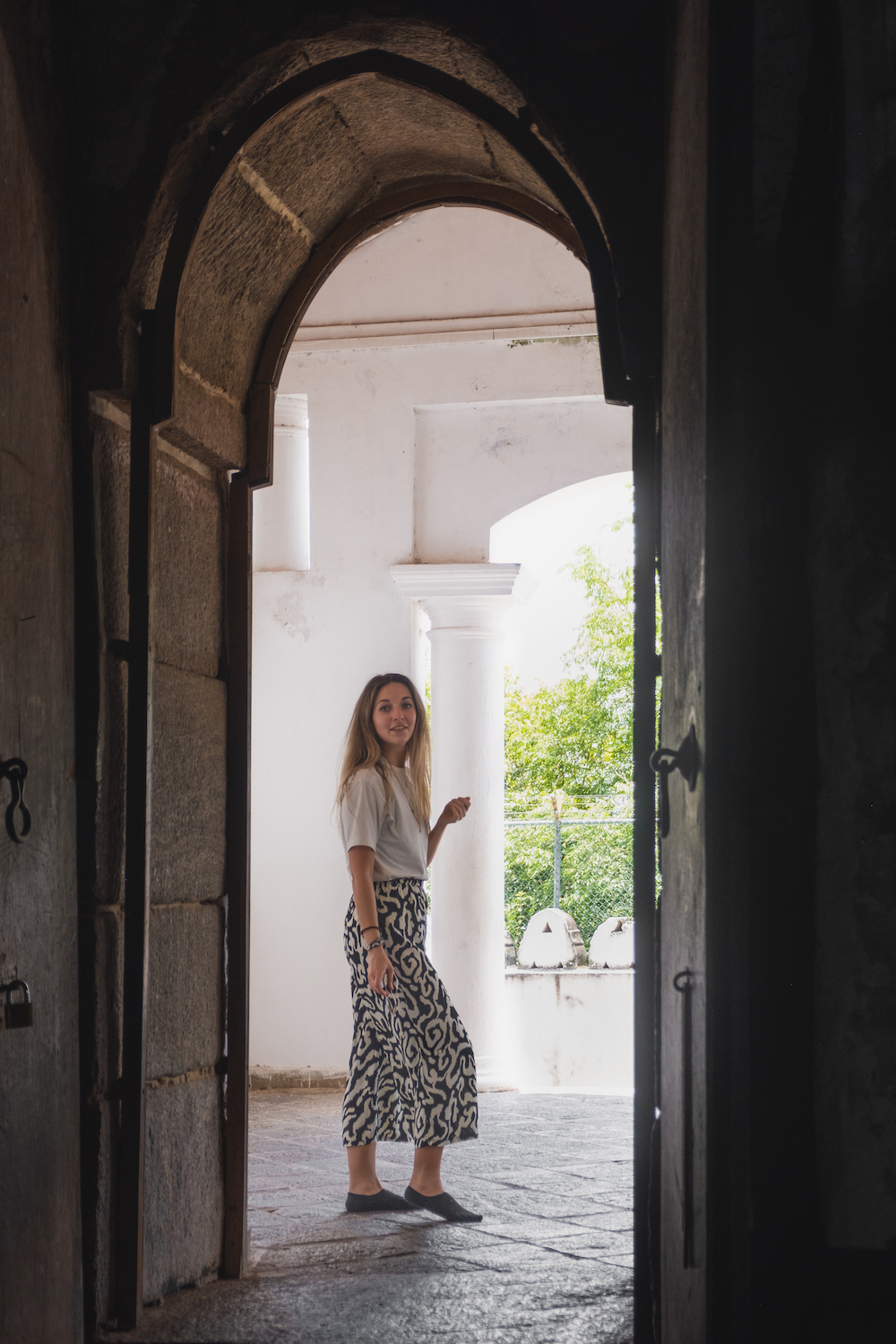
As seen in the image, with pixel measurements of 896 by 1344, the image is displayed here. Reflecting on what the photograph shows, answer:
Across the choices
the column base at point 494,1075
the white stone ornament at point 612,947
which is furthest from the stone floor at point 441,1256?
the white stone ornament at point 612,947

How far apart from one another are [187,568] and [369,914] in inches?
49.1

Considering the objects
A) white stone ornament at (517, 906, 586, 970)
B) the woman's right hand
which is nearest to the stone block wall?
the woman's right hand

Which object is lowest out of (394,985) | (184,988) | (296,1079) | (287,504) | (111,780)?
(296,1079)

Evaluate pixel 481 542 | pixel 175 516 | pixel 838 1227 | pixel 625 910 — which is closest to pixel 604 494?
pixel 625 910

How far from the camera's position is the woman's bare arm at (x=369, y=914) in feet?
12.6

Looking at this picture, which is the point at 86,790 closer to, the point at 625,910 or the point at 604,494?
the point at 625,910

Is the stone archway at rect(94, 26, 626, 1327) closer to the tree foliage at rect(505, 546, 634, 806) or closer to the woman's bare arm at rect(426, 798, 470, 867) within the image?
the woman's bare arm at rect(426, 798, 470, 867)

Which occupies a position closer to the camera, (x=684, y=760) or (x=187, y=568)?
Answer: (x=684, y=760)

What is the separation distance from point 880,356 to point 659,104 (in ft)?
4.18

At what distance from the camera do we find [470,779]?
686cm

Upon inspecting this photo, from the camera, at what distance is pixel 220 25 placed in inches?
111

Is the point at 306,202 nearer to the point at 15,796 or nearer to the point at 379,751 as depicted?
the point at 379,751

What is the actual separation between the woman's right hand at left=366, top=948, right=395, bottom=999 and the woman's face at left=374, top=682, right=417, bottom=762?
2.04 ft

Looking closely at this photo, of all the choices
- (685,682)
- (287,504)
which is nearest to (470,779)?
(287,504)
